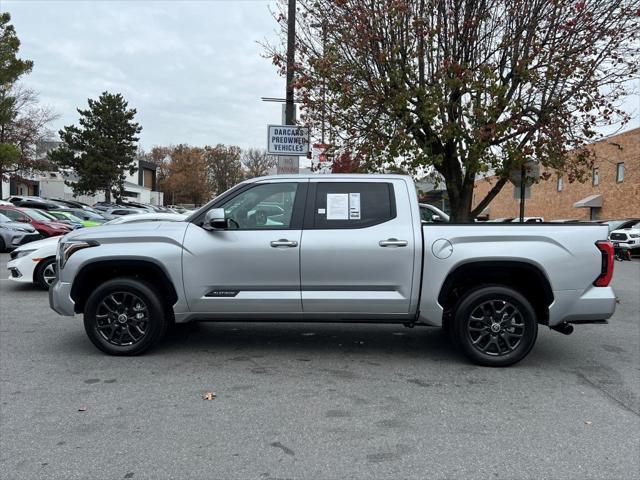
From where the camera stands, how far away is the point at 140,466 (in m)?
3.18

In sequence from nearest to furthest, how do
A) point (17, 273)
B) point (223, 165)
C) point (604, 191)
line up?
point (17, 273)
point (604, 191)
point (223, 165)

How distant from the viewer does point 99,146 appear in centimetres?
5172

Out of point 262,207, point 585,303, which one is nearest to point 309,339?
point 262,207

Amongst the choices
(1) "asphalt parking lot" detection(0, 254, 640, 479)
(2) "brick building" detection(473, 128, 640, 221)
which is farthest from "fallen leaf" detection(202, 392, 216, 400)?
(2) "brick building" detection(473, 128, 640, 221)

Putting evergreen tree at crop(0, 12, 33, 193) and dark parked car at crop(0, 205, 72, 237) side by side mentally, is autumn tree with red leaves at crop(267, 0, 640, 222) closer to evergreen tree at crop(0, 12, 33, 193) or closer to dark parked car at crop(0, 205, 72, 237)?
dark parked car at crop(0, 205, 72, 237)

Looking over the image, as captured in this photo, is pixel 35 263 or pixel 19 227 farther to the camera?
pixel 19 227

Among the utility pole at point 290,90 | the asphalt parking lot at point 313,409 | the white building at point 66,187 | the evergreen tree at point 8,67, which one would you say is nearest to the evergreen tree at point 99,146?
the white building at point 66,187

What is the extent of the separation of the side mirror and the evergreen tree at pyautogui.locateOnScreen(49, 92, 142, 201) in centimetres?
5102

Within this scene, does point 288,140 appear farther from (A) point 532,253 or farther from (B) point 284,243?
(A) point 532,253

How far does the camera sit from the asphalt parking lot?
3234 millimetres

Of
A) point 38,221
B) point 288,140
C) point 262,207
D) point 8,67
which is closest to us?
point 262,207

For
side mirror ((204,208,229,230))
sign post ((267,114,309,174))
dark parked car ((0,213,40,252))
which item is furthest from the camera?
dark parked car ((0,213,40,252))

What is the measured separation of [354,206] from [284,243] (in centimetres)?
80

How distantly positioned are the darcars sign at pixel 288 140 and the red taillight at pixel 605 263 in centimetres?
797
